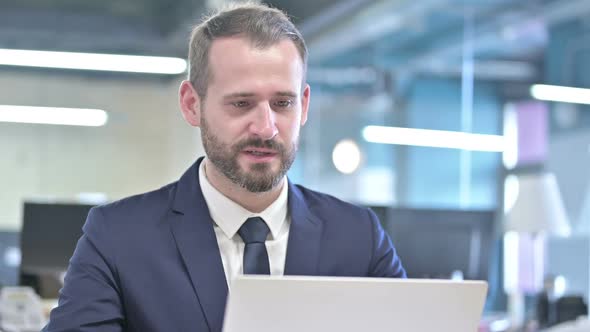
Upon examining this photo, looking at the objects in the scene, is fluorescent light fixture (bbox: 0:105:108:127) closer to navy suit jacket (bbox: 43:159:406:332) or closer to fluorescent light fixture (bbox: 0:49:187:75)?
fluorescent light fixture (bbox: 0:49:187:75)

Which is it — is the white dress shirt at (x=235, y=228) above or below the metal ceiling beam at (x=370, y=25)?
below

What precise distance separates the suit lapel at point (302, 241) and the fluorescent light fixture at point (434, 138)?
554 centimetres

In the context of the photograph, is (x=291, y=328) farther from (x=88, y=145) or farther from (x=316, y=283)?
(x=88, y=145)

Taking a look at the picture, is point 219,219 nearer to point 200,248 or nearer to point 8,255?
point 200,248

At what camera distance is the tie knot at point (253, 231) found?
1775mm

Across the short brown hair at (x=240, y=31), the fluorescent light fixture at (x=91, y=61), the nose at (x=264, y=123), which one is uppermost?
the fluorescent light fixture at (x=91, y=61)

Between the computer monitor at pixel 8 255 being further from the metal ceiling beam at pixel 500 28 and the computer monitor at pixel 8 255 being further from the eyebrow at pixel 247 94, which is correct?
the eyebrow at pixel 247 94

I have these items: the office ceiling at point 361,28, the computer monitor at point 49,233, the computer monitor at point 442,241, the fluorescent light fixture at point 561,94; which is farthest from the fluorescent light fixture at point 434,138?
the computer monitor at point 49,233

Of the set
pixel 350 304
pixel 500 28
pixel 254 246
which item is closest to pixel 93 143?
pixel 500 28

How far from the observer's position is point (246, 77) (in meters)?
1.65

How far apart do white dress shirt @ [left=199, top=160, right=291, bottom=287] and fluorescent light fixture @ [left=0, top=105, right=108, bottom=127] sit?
9.55 m

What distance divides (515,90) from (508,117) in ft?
0.78

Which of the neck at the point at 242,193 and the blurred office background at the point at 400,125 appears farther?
the blurred office background at the point at 400,125

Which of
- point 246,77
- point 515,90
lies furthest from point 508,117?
point 246,77
